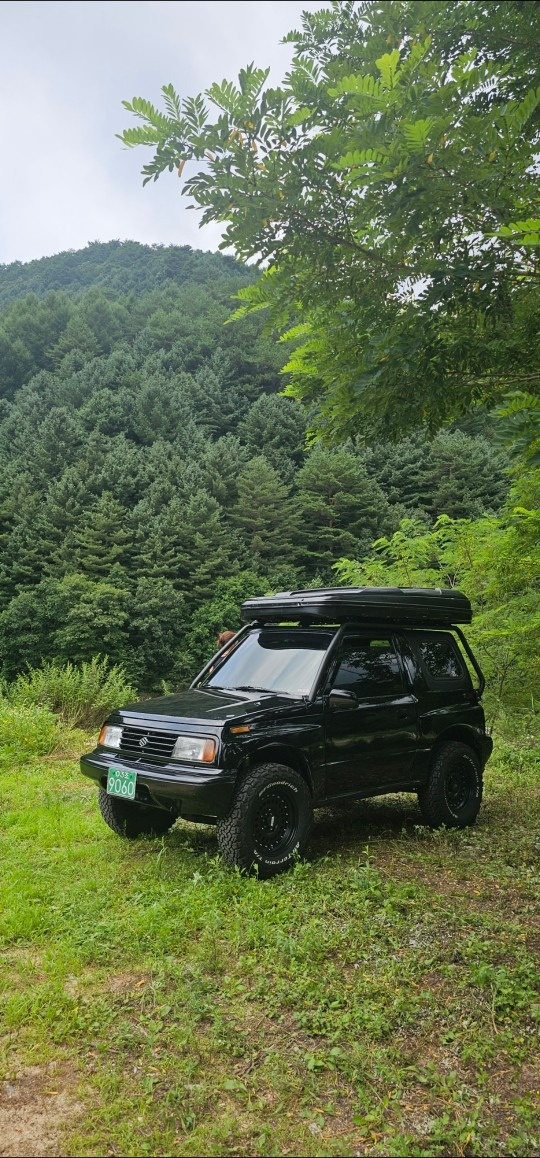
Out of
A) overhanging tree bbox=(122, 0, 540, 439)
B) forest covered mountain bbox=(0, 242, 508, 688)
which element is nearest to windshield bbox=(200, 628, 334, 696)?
overhanging tree bbox=(122, 0, 540, 439)

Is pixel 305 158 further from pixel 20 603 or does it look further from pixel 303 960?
pixel 20 603

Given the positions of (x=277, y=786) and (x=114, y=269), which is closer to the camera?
(x=277, y=786)

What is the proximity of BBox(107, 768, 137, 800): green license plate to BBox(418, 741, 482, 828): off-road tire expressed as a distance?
2.64 m

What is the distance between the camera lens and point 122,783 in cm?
510

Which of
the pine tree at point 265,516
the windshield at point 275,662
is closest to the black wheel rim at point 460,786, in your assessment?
the windshield at point 275,662

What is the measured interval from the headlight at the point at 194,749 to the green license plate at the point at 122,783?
38 centimetres

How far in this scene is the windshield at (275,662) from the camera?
18.6ft

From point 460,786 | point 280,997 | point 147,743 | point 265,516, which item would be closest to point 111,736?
point 147,743

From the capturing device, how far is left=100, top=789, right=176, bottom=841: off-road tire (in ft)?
18.8

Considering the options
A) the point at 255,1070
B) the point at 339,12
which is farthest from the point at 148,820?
the point at 339,12

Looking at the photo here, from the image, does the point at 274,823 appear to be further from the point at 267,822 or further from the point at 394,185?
the point at 394,185

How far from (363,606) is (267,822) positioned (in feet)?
6.10

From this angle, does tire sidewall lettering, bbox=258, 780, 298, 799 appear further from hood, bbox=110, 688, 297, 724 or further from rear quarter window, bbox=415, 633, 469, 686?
rear quarter window, bbox=415, 633, 469, 686

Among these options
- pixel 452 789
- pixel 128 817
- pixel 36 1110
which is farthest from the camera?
pixel 452 789
